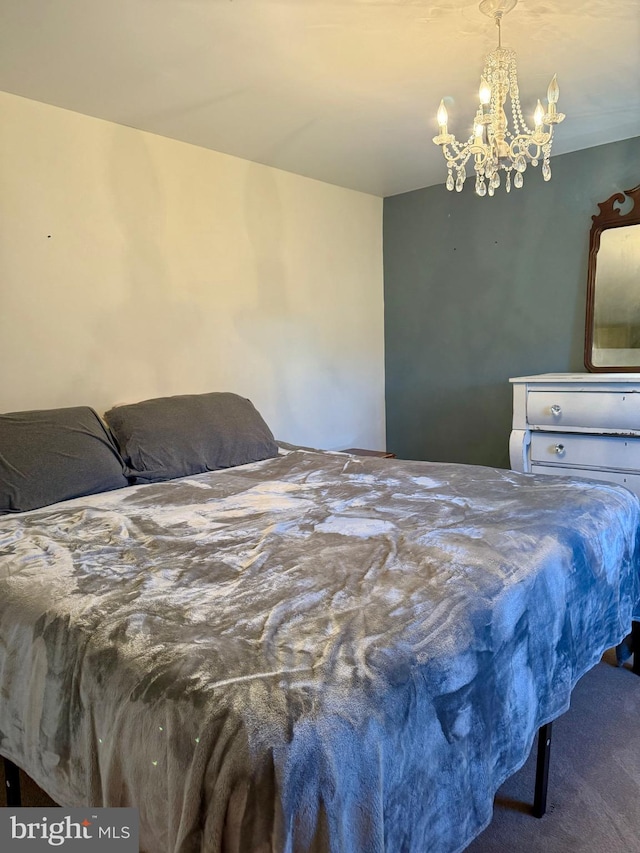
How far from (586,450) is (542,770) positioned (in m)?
1.76

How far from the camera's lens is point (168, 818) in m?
0.74

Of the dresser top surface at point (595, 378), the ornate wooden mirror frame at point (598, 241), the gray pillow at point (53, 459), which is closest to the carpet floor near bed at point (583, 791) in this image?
the gray pillow at point (53, 459)

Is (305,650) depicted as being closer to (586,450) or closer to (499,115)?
(499,115)

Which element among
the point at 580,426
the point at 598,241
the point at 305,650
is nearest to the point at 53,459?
the point at 305,650

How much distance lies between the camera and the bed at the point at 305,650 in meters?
0.70

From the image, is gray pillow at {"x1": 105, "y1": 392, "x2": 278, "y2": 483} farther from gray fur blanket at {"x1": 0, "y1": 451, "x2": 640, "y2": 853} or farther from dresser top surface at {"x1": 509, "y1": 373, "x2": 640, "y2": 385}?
dresser top surface at {"x1": 509, "y1": 373, "x2": 640, "y2": 385}

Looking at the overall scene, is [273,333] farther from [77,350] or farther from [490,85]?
[490,85]

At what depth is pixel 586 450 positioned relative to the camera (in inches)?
107

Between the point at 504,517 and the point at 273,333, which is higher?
the point at 273,333

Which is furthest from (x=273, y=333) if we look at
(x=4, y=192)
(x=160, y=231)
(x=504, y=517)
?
(x=504, y=517)

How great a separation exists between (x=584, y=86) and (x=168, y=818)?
9.24 feet

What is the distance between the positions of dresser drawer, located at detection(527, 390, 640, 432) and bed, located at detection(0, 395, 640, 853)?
982mm

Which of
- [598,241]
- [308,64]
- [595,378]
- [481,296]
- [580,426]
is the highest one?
[308,64]

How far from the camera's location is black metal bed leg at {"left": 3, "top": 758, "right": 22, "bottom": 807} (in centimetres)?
123
